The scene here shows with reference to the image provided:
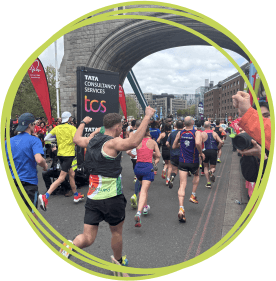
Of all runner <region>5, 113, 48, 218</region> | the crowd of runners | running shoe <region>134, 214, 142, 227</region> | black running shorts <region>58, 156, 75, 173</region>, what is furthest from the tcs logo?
running shoe <region>134, 214, 142, 227</region>

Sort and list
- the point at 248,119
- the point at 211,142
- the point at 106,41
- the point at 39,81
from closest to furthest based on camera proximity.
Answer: the point at 248,119
the point at 211,142
the point at 39,81
the point at 106,41

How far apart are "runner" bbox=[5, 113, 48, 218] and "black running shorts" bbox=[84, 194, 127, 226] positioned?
46.5 inches

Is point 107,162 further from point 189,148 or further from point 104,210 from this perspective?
point 189,148

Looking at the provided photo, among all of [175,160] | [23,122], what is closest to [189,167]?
[175,160]

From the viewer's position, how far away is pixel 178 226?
4.23 m

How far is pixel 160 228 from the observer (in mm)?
4164

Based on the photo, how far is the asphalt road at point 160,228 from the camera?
3.32 meters

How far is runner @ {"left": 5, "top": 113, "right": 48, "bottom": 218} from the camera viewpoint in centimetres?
336

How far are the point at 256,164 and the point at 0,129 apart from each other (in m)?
3.22

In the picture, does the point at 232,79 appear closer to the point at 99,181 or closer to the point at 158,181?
the point at 158,181

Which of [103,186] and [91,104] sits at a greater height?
[91,104]

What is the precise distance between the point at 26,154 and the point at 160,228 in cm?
264

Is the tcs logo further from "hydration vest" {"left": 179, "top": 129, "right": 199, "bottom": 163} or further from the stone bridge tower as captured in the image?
the stone bridge tower

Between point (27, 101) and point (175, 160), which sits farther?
point (27, 101)
